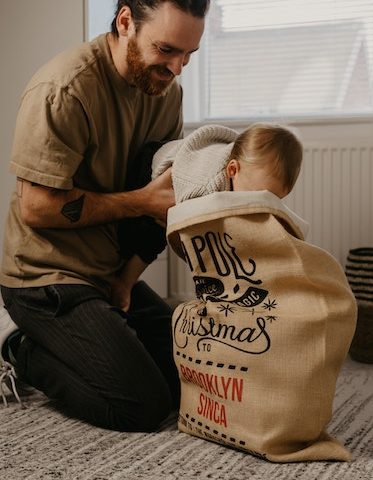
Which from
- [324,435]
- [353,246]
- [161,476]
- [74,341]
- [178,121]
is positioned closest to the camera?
[161,476]

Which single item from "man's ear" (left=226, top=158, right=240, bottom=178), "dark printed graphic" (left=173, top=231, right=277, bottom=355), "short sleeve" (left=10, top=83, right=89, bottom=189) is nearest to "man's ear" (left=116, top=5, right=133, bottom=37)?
"short sleeve" (left=10, top=83, right=89, bottom=189)

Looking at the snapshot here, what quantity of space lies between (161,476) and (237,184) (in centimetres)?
57

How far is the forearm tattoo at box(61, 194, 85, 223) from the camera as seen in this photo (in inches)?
65.4

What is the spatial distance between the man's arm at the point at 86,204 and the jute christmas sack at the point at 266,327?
250 mm

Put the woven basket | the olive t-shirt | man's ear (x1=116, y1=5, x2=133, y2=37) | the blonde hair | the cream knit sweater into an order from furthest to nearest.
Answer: the woven basket, man's ear (x1=116, y1=5, x2=133, y2=37), the olive t-shirt, the cream knit sweater, the blonde hair

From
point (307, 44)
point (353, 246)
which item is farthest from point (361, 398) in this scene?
point (307, 44)

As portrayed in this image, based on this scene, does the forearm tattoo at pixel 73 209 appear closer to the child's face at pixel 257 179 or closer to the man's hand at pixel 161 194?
the man's hand at pixel 161 194

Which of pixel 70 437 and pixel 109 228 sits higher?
pixel 109 228

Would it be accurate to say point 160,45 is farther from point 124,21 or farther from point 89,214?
point 89,214

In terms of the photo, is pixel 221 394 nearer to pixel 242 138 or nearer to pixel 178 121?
pixel 242 138

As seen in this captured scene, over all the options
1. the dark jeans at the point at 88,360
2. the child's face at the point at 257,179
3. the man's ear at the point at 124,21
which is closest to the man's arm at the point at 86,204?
the dark jeans at the point at 88,360

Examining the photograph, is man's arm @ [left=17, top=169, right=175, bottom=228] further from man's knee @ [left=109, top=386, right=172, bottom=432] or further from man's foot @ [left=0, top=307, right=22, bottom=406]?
man's knee @ [left=109, top=386, right=172, bottom=432]

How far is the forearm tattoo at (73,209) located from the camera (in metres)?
1.66

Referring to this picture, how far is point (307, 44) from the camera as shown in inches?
116
